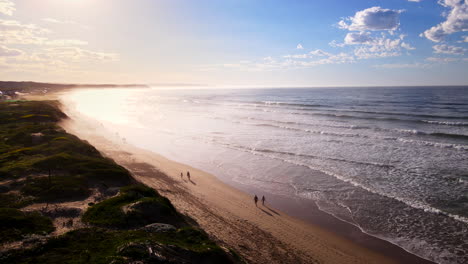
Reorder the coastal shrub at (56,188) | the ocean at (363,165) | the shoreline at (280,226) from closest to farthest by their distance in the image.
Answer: the shoreline at (280,226)
the coastal shrub at (56,188)
the ocean at (363,165)

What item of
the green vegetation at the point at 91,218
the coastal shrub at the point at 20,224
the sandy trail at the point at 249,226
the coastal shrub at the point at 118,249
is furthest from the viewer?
the sandy trail at the point at 249,226

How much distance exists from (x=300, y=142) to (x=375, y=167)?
11425mm

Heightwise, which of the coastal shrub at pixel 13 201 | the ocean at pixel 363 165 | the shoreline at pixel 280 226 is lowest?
the shoreline at pixel 280 226

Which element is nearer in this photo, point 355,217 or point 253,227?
point 253,227

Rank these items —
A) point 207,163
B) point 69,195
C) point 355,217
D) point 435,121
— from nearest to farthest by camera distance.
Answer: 1. point 69,195
2. point 355,217
3. point 207,163
4. point 435,121

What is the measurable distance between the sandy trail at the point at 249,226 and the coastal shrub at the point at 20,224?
6.79 m

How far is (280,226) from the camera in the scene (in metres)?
15.4

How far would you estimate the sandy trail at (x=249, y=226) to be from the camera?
41.1 feet

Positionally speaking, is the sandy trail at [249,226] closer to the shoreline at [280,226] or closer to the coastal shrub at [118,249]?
the shoreline at [280,226]

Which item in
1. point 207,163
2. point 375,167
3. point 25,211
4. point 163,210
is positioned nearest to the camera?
point 25,211

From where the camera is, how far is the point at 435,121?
45.0m

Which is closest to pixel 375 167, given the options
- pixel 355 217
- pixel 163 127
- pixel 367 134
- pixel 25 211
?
pixel 355 217

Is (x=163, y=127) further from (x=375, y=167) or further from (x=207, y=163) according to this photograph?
(x=375, y=167)

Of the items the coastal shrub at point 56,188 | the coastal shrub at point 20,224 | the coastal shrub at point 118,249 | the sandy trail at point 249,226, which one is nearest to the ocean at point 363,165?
the sandy trail at point 249,226
